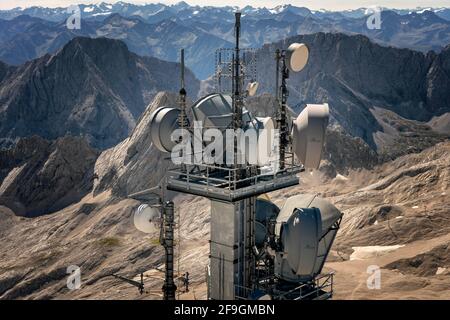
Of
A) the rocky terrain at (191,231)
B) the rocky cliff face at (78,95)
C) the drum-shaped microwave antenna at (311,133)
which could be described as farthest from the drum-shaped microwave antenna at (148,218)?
the rocky cliff face at (78,95)

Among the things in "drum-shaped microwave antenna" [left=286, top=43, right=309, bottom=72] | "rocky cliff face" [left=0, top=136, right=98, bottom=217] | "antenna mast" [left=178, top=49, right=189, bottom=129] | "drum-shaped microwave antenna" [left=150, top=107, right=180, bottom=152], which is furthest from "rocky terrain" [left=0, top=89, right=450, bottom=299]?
"drum-shaped microwave antenna" [left=286, top=43, right=309, bottom=72]

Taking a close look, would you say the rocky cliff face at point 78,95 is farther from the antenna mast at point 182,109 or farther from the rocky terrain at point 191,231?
the antenna mast at point 182,109

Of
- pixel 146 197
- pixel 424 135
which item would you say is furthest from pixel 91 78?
pixel 146 197

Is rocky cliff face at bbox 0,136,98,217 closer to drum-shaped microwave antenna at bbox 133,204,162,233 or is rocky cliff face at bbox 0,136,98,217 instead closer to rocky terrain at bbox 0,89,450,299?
rocky terrain at bbox 0,89,450,299

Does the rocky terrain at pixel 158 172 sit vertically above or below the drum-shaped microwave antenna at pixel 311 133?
below

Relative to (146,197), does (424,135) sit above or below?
below
